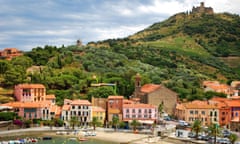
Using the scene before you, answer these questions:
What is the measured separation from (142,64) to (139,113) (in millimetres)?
40745

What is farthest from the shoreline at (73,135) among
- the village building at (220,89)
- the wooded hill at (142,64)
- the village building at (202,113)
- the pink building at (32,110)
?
the village building at (220,89)

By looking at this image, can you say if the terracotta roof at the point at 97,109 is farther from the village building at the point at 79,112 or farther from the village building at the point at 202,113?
the village building at the point at 202,113

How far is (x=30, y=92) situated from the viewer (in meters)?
74.3

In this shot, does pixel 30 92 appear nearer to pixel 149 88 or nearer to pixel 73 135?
pixel 73 135

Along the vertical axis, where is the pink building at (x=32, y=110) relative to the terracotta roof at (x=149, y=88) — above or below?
below

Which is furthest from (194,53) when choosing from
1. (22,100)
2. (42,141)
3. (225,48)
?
(42,141)

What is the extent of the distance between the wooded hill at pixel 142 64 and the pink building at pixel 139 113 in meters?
7.73

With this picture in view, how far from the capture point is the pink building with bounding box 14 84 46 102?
242 ft

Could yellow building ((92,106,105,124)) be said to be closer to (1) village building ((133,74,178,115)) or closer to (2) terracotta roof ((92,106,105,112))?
(2) terracotta roof ((92,106,105,112))

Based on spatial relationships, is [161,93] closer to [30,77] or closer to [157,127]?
[157,127]

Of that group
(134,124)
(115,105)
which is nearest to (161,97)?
(115,105)

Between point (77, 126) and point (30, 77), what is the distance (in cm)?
2206

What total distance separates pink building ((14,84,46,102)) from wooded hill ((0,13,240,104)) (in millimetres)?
3521

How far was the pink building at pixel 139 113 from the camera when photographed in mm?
70062
